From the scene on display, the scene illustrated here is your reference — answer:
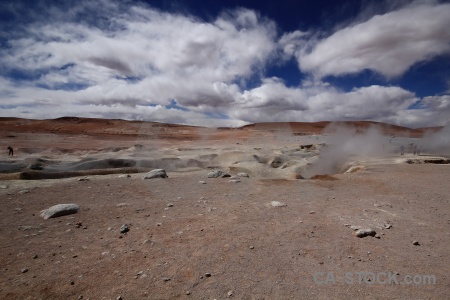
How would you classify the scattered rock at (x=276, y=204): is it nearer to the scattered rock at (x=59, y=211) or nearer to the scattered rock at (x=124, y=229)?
the scattered rock at (x=124, y=229)

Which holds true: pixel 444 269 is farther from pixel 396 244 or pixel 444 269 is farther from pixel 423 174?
pixel 423 174

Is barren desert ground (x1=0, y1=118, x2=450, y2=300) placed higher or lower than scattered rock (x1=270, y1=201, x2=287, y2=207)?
A: lower

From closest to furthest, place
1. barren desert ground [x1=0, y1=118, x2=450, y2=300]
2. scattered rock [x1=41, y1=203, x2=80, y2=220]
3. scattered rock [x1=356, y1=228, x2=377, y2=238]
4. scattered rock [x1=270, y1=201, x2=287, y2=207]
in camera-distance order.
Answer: barren desert ground [x1=0, y1=118, x2=450, y2=300]
scattered rock [x1=356, y1=228, x2=377, y2=238]
scattered rock [x1=41, y1=203, x2=80, y2=220]
scattered rock [x1=270, y1=201, x2=287, y2=207]

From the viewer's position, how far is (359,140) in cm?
1762

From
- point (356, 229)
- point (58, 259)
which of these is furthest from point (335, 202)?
point (58, 259)

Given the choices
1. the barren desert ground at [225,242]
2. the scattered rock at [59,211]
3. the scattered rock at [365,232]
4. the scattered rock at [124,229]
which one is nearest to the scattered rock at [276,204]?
the barren desert ground at [225,242]

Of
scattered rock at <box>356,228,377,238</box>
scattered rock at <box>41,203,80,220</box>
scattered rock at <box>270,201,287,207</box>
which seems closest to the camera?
scattered rock at <box>356,228,377,238</box>

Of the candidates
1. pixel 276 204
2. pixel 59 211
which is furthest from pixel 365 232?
pixel 59 211

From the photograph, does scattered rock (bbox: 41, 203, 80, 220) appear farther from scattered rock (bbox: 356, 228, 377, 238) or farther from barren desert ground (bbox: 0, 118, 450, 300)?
scattered rock (bbox: 356, 228, 377, 238)

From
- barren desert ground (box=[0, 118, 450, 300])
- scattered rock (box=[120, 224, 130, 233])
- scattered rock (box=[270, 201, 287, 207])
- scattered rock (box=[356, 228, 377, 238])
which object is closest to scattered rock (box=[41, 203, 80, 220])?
barren desert ground (box=[0, 118, 450, 300])

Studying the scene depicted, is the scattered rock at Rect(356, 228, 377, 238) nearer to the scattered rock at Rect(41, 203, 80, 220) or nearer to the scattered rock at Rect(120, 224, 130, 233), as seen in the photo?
the scattered rock at Rect(120, 224, 130, 233)

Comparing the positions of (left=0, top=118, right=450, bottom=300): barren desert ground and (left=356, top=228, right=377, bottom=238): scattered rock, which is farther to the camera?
(left=356, top=228, right=377, bottom=238): scattered rock

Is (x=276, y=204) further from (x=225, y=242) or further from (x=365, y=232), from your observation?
(x=225, y=242)

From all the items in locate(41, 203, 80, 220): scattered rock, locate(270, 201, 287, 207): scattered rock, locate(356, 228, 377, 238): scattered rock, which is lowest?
locate(41, 203, 80, 220): scattered rock
